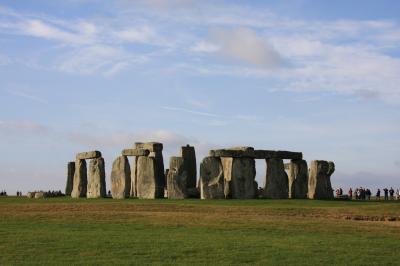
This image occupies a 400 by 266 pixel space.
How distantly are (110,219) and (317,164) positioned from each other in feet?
64.0

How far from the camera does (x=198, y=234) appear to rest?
2298 centimetres

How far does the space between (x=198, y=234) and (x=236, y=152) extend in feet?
57.3

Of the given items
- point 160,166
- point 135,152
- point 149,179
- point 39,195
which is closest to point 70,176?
point 39,195

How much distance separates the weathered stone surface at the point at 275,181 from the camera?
4159 cm

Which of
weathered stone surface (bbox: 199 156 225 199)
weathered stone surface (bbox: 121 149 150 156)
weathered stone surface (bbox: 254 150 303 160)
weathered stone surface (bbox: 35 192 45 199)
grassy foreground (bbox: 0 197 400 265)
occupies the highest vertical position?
weathered stone surface (bbox: 121 149 150 156)

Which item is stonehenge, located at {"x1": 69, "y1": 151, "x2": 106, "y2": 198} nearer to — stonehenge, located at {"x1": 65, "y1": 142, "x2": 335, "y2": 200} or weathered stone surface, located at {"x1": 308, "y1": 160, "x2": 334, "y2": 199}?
stonehenge, located at {"x1": 65, "y1": 142, "x2": 335, "y2": 200}

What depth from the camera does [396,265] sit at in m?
18.3

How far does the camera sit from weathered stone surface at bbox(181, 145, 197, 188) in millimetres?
42875

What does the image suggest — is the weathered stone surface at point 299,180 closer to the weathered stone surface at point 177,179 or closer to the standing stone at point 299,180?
the standing stone at point 299,180

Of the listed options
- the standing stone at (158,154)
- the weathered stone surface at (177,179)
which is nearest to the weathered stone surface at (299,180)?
the weathered stone surface at (177,179)

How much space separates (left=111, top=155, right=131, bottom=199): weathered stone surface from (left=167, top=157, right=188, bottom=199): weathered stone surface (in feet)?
11.5

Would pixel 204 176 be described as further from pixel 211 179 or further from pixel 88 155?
pixel 88 155

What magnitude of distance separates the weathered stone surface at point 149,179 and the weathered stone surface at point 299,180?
25.8ft

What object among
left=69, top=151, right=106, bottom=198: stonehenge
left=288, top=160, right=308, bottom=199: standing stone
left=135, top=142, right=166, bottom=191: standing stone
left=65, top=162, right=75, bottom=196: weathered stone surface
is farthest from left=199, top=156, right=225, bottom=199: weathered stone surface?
left=65, top=162, right=75, bottom=196: weathered stone surface
